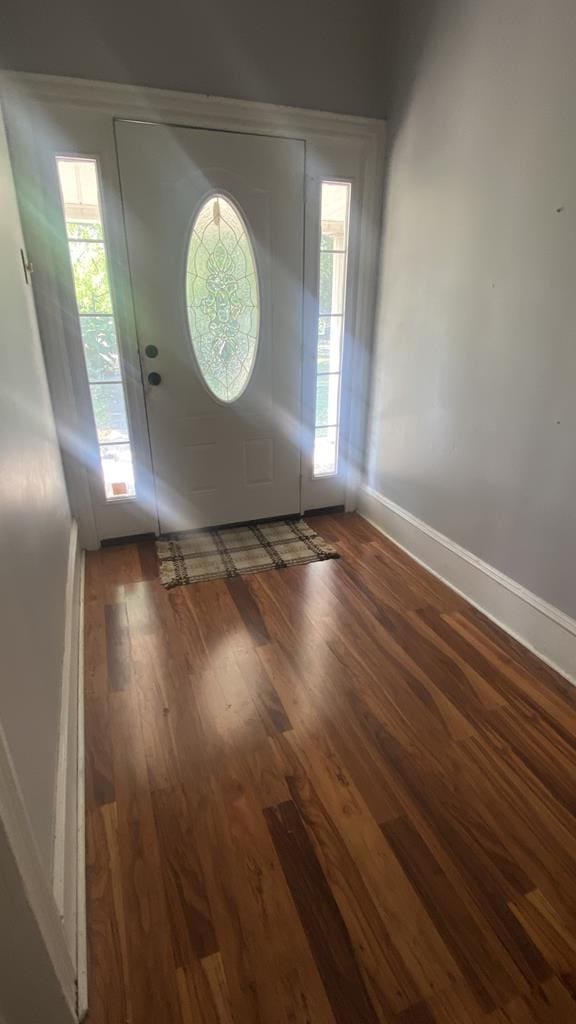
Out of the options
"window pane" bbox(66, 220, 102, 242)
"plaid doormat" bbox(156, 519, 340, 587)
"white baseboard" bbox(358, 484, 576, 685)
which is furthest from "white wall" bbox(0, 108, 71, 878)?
"white baseboard" bbox(358, 484, 576, 685)

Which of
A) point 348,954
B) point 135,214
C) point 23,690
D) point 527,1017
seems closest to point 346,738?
point 348,954

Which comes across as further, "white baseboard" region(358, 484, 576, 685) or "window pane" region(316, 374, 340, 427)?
"window pane" region(316, 374, 340, 427)

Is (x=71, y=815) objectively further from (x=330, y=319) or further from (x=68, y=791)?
(x=330, y=319)

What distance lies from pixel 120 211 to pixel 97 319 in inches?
19.0

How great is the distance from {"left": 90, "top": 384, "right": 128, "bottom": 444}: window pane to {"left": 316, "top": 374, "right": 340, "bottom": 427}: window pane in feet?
3.64

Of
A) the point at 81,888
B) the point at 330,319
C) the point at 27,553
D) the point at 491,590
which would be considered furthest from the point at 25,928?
the point at 330,319

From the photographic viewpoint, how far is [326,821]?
1261mm

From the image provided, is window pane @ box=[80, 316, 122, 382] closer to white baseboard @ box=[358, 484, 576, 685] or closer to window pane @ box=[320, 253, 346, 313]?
window pane @ box=[320, 253, 346, 313]

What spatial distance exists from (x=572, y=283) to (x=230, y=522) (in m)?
2.03

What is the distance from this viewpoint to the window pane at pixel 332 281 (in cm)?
264

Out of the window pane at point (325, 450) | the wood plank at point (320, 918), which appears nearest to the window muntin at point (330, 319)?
the window pane at point (325, 450)

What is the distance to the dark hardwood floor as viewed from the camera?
97cm

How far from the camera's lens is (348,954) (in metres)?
1.01

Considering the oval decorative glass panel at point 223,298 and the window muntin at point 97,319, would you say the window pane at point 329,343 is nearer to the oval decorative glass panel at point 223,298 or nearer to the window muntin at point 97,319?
the oval decorative glass panel at point 223,298
